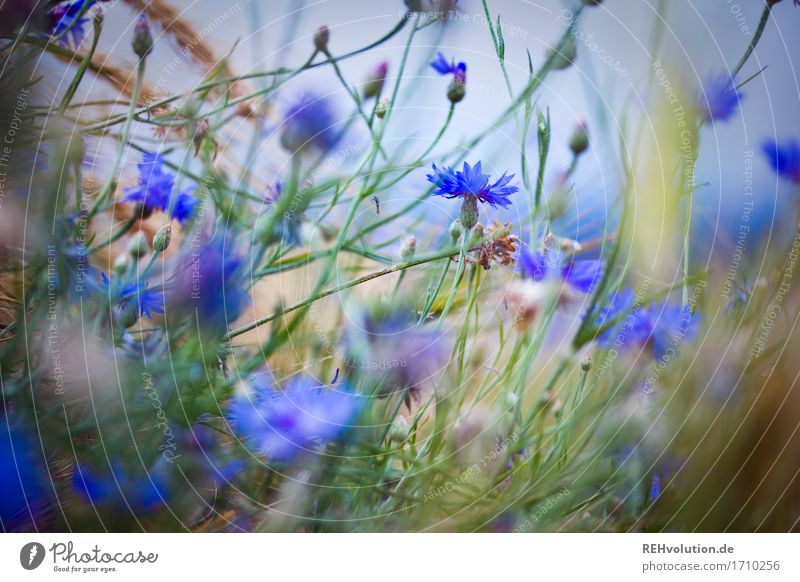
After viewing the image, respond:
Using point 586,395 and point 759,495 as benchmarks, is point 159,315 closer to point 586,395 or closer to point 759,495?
point 586,395

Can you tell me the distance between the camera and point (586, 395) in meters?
0.65

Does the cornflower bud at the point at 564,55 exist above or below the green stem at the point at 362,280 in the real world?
above

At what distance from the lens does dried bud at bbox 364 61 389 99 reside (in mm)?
624

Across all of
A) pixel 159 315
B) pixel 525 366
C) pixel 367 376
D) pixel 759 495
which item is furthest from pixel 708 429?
pixel 159 315

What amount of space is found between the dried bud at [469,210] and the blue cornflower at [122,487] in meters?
0.32

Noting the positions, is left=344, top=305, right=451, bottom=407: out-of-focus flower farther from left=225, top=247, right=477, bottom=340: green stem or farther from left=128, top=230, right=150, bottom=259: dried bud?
left=128, top=230, right=150, bottom=259: dried bud

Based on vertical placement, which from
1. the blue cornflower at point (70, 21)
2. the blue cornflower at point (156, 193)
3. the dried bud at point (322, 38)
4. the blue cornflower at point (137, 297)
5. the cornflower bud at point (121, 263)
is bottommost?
the blue cornflower at point (137, 297)

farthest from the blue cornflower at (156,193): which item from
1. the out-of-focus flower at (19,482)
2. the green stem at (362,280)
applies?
the out-of-focus flower at (19,482)

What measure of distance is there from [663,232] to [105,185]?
1.54 ft

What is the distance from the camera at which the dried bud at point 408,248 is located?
625 mm

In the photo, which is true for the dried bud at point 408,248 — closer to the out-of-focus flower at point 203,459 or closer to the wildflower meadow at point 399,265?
the wildflower meadow at point 399,265

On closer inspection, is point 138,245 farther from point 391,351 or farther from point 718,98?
point 718,98

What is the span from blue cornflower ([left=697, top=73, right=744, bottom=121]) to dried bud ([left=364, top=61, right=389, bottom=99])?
28 centimetres

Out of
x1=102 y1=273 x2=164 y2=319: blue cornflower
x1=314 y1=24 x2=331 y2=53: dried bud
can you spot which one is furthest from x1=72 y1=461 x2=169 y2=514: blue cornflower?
x1=314 y1=24 x2=331 y2=53: dried bud
